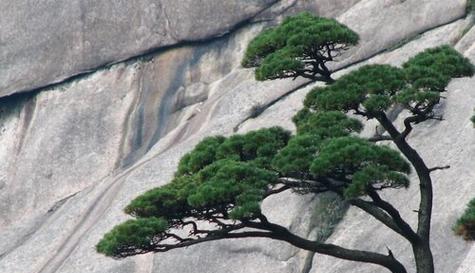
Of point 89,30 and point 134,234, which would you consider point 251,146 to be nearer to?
point 134,234

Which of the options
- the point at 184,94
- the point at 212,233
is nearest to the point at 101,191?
the point at 184,94

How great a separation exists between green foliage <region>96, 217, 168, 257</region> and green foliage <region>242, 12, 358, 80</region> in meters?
3.29

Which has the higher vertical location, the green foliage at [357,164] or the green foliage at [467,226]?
the green foliage at [357,164]

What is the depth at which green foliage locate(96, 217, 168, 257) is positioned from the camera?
926 inches

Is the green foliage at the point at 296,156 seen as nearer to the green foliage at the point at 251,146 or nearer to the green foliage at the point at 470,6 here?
the green foliage at the point at 251,146

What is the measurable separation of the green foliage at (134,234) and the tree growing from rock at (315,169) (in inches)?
0.7

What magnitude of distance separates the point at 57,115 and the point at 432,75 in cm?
2316

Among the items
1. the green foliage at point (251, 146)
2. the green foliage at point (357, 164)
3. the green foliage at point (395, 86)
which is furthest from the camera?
the green foliage at point (251, 146)

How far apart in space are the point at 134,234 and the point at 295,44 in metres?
4.32

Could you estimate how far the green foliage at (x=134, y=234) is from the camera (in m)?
23.5

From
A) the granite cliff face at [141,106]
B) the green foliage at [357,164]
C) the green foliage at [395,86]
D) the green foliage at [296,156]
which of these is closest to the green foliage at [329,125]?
the green foliage at [296,156]

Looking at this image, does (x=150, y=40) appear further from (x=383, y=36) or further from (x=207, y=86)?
(x=383, y=36)

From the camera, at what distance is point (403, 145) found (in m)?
25.1

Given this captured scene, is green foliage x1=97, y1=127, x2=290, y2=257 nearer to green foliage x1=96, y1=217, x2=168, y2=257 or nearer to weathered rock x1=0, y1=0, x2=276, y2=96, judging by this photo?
green foliage x1=96, y1=217, x2=168, y2=257
